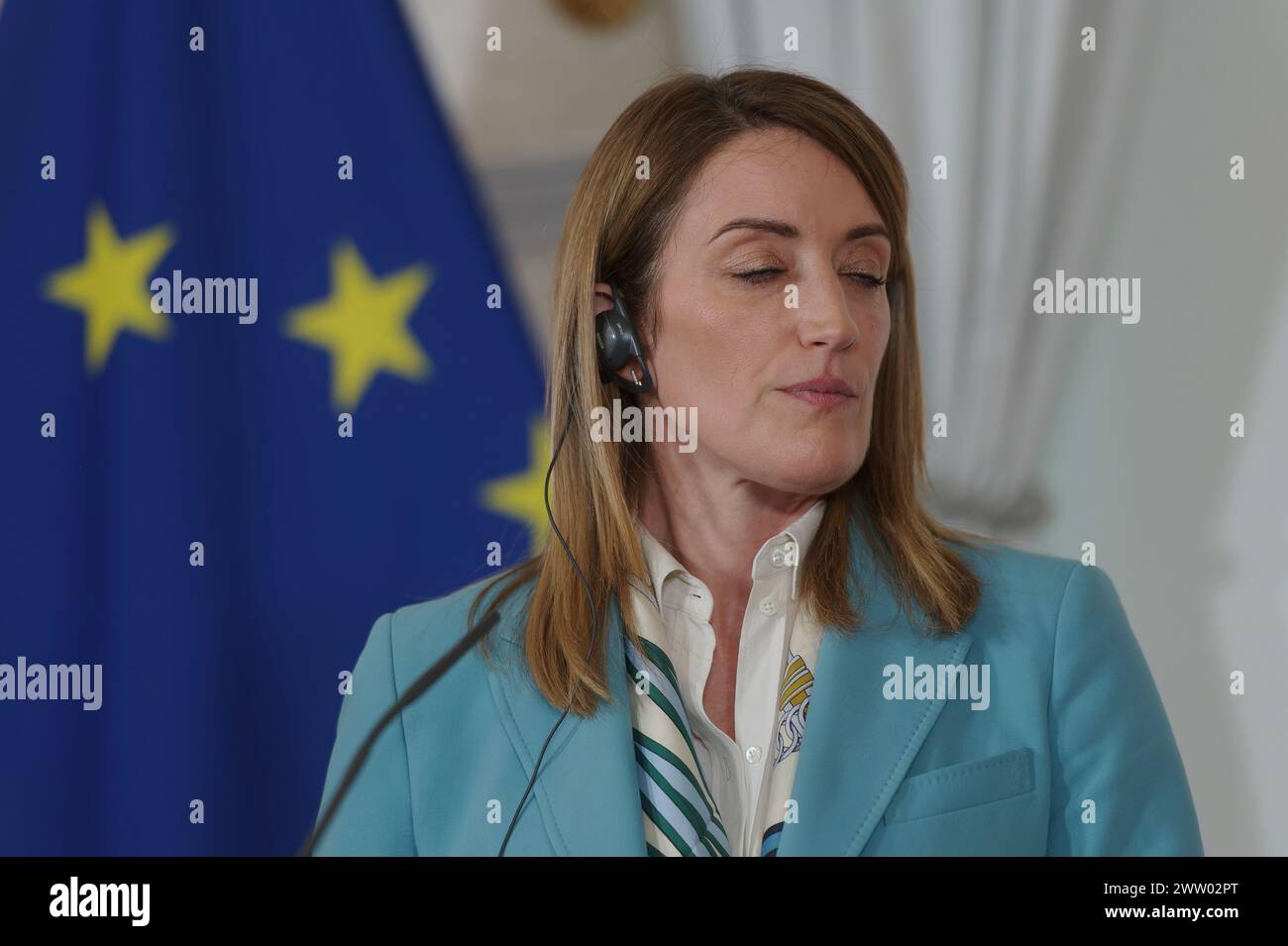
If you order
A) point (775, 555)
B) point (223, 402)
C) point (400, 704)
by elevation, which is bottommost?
point (400, 704)

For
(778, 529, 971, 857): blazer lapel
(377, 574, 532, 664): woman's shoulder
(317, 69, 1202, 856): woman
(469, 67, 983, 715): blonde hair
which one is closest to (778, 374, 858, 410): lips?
(317, 69, 1202, 856): woman

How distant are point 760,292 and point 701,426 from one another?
6.2 inches

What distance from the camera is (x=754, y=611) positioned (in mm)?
1443

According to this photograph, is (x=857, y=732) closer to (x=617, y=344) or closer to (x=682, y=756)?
(x=682, y=756)

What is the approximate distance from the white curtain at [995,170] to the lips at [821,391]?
0.88 ft

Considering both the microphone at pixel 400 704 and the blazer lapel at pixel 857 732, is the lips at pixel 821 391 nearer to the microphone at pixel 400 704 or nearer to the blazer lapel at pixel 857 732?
the blazer lapel at pixel 857 732

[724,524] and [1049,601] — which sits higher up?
[724,524]

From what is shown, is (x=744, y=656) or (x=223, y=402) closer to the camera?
(x=744, y=656)

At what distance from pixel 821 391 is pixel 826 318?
0.08 m

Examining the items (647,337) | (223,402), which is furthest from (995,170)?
(223,402)

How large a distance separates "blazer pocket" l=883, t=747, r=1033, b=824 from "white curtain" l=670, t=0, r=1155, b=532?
1.29ft

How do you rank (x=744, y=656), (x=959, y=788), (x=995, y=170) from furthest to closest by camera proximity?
(x=995, y=170) → (x=744, y=656) → (x=959, y=788)

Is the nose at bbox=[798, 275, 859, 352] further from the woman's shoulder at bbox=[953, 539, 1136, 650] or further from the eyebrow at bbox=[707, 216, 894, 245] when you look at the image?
the woman's shoulder at bbox=[953, 539, 1136, 650]

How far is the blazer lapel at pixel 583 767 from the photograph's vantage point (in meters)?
1.31
